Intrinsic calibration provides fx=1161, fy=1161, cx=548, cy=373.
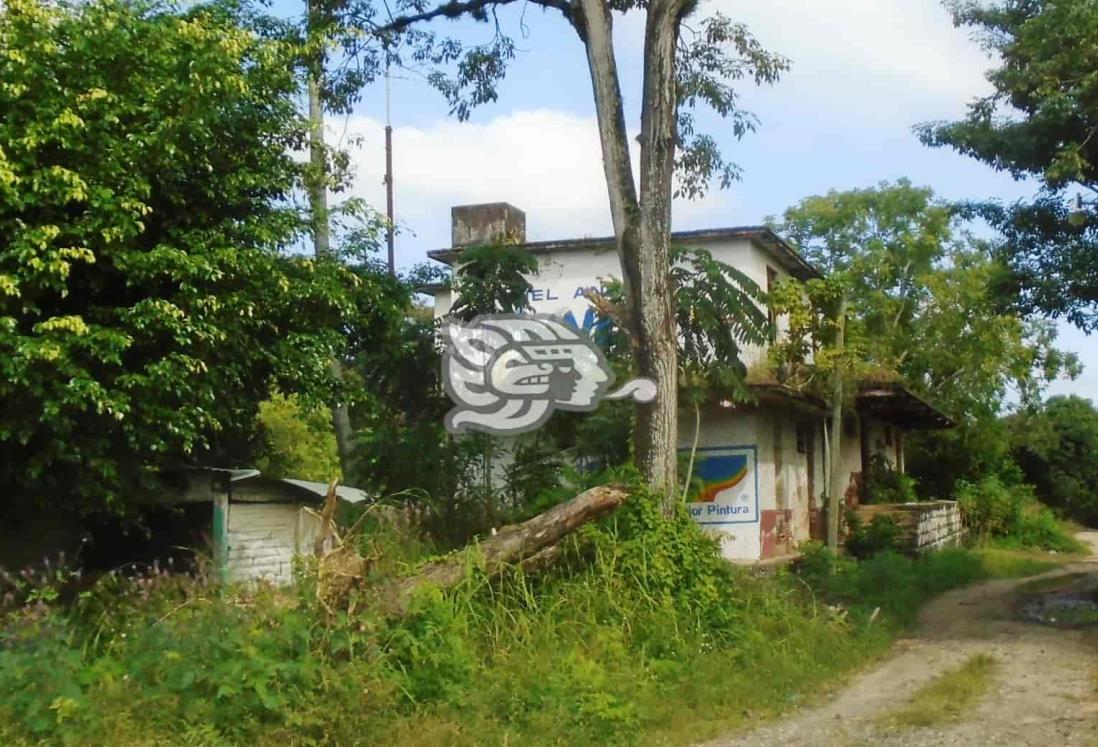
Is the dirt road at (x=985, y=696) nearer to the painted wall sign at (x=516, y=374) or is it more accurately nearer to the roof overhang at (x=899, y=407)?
the painted wall sign at (x=516, y=374)

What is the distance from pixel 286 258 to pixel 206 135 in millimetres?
1390

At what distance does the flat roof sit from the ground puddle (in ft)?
22.6

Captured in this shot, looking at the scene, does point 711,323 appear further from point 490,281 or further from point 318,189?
point 318,189

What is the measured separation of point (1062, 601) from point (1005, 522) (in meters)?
12.9

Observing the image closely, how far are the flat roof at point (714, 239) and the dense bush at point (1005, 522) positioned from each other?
802 cm

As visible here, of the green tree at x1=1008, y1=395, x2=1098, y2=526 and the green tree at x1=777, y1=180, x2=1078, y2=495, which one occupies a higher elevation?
the green tree at x1=777, y1=180, x2=1078, y2=495

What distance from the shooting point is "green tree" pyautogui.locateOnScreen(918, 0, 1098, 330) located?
462 inches

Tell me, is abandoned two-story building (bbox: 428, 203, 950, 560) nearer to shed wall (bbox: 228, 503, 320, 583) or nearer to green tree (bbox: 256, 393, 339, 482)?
shed wall (bbox: 228, 503, 320, 583)

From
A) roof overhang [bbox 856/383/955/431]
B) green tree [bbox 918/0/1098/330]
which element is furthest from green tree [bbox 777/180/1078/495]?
green tree [bbox 918/0/1098/330]

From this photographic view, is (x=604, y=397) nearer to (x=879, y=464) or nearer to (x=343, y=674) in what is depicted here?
(x=343, y=674)

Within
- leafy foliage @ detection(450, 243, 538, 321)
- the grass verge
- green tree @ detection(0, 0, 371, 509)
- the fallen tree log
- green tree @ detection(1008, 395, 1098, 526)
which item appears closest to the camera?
the grass verge

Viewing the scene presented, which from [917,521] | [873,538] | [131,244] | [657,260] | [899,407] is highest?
[657,260]

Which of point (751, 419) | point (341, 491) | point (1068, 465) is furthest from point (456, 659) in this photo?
point (1068, 465)

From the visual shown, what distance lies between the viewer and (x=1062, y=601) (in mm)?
14641
